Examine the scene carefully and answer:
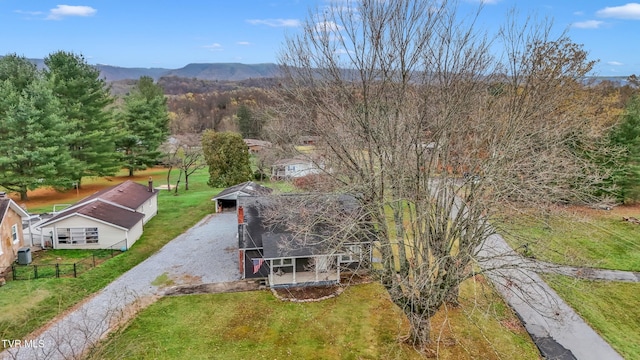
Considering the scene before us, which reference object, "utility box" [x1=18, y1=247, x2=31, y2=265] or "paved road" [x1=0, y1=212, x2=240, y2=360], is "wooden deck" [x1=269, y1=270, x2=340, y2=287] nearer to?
"paved road" [x1=0, y1=212, x2=240, y2=360]

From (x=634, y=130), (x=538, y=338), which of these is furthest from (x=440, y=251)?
(x=634, y=130)

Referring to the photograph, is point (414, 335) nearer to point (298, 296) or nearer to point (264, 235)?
point (298, 296)

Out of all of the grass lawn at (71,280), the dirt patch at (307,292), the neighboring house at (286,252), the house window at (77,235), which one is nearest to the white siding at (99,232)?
the house window at (77,235)

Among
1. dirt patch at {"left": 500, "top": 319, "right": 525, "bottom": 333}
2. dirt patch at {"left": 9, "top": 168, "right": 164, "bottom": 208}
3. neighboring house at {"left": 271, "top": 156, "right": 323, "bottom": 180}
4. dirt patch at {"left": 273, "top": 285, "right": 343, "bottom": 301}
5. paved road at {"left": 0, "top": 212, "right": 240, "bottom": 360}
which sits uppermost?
neighboring house at {"left": 271, "top": 156, "right": 323, "bottom": 180}

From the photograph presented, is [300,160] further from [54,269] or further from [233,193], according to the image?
[54,269]

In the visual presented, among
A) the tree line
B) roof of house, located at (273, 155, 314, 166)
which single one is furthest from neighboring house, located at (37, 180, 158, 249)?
roof of house, located at (273, 155, 314, 166)
